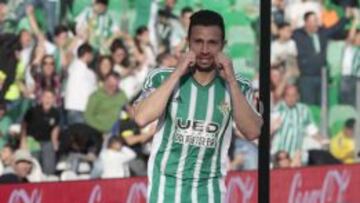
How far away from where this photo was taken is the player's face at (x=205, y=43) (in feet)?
12.7

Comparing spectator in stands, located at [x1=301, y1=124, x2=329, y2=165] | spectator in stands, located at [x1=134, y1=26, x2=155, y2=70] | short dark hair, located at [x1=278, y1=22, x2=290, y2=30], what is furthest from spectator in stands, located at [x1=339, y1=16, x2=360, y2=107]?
spectator in stands, located at [x1=134, y1=26, x2=155, y2=70]

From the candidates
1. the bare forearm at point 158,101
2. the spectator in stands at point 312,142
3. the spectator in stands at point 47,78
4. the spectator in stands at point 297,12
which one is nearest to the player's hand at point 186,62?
the bare forearm at point 158,101

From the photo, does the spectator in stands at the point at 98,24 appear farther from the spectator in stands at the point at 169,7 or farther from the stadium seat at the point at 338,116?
the stadium seat at the point at 338,116

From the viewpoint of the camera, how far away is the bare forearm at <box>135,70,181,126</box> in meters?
3.87

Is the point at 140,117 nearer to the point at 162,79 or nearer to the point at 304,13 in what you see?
the point at 162,79

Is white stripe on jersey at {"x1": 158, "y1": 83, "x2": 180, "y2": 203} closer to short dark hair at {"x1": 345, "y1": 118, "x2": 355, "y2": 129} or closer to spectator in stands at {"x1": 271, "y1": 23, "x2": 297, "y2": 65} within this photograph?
spectator in stands at {"x1": 271, "y1": 23, "x2": 297, "y2": 65}

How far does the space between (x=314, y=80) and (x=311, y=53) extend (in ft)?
0.79

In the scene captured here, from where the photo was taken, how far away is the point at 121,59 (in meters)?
8.02

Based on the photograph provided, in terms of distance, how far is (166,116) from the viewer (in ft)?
13.1

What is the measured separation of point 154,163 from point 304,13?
513 centimetres

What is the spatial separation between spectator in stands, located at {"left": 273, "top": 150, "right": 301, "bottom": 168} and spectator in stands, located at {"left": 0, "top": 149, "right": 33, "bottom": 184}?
229 cm

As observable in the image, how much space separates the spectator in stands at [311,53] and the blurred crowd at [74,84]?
1265 millimetres

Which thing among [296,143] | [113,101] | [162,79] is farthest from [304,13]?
[162,79]

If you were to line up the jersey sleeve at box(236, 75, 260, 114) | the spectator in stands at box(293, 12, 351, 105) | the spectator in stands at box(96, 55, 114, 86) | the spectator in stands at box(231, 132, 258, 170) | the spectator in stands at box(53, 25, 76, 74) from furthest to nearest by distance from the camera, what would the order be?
the spectator in stands at box(293, 12, 351, 105) → the spectator in stands at box(231, 132, 258, 170) → the spectator in stands at box(96, 55, 114, 86) → the spectator in stands at box(53, 25, 76, 74) → the jersey sleeve at box(236, 75, 260, 114)
